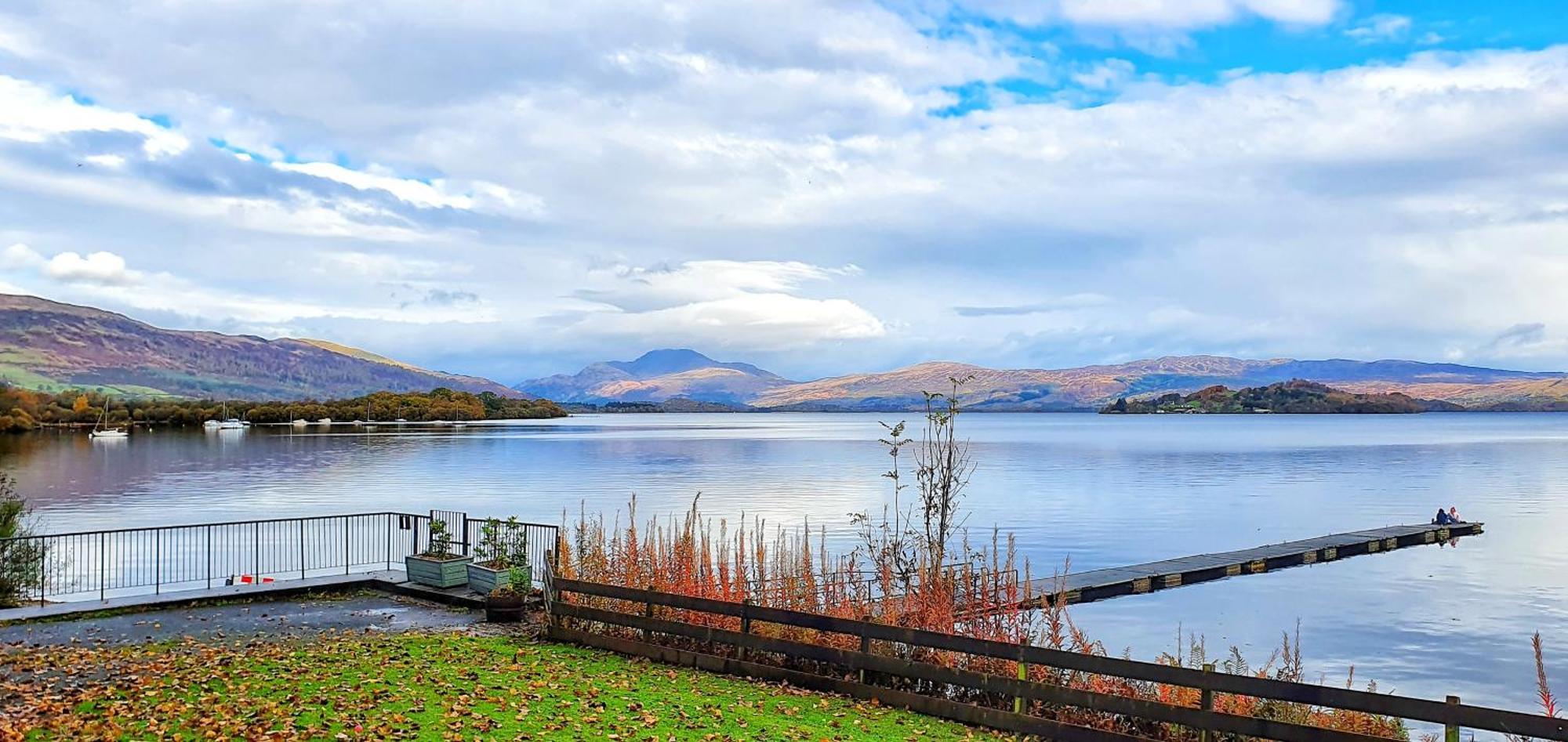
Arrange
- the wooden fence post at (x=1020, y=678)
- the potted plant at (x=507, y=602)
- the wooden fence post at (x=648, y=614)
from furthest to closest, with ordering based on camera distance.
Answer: the potted plant at (x=507, y=602)
the wooden fence post at (x=648, y=614)
the wooden fence post at (x=1020, y=678)

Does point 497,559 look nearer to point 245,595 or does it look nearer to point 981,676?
point 245,595

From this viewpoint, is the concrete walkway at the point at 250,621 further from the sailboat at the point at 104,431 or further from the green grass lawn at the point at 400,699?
the sailboat at the point at 104,431

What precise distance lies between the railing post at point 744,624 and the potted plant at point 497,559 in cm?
605

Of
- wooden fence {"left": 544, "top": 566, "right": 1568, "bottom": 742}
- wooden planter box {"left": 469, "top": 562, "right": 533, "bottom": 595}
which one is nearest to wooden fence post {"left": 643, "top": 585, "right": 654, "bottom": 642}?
wooden fence {"left": 544, "top": 566, "right": 1568, "bottom": 742}

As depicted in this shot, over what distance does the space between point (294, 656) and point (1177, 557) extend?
3755cm

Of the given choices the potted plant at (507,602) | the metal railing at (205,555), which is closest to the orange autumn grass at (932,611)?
the potted plant at (507,602)

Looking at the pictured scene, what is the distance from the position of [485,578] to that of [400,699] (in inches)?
347

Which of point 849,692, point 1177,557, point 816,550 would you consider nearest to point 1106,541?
point 1177,557

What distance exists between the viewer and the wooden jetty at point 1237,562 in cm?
3450

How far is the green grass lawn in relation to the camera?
11797mm

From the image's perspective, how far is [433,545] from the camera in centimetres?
2397

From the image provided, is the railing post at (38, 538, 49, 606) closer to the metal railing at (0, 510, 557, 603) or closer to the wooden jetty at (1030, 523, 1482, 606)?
the metal railing at (0, 510, 557, 603)

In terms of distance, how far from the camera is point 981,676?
45.0 ft

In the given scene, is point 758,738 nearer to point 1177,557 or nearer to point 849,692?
point 849,692
